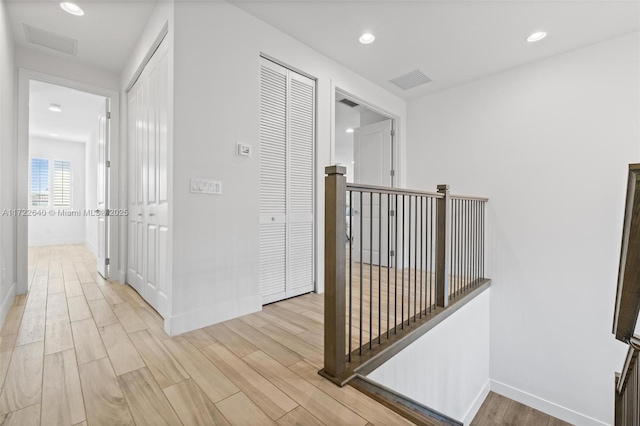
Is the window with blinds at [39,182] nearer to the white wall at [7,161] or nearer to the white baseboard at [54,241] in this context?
the white baseboard at [54,241]

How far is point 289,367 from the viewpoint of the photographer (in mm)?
1569

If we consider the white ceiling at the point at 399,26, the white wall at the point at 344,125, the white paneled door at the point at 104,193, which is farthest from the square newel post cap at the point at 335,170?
the white paneled door at the point at 104,193

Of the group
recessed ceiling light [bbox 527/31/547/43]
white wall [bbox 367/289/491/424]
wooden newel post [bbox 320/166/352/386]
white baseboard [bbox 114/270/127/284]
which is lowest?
white wall [bbox 367/289/491/424]

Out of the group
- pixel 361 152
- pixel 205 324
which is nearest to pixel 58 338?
pixel 205 324

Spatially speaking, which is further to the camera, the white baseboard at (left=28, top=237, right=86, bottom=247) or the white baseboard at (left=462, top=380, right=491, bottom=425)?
the white baseboard at (left=28, top=237, right=86, bottom=247)

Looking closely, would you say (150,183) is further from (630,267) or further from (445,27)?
(445,27)

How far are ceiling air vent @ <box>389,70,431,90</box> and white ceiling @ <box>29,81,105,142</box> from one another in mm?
4062

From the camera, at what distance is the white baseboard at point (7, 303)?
83.4 inches

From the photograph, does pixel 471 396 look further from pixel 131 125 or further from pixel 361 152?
pixel 131 125

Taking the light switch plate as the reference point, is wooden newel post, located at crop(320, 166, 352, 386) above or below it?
below

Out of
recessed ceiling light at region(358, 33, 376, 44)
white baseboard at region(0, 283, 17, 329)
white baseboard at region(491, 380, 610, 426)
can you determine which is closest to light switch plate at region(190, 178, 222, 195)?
white baseboard at region(0, 283, 17, 329)

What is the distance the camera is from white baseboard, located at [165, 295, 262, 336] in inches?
76.2

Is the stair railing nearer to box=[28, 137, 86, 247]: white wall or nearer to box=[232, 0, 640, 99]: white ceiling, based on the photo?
box=[232, 0, 640, 99]: white ceiling

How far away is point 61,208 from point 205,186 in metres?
7.33
